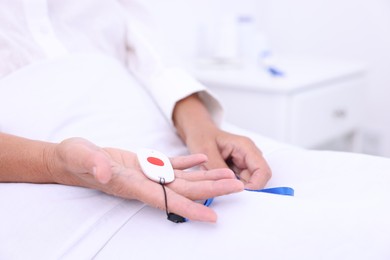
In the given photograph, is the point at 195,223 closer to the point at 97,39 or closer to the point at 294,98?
the point at 97,39

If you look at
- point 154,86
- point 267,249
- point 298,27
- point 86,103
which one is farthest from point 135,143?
point 298,27

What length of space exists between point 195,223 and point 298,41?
5.43 ft

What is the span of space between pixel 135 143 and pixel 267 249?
30 centimetres

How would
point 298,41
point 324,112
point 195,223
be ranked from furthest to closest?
point 298,41, point 324,112, point 195,223

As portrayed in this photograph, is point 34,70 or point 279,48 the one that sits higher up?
point 34,70

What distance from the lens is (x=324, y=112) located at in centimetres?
138

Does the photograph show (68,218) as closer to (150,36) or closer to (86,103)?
(86,103)

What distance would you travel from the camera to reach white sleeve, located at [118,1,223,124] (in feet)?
2.72

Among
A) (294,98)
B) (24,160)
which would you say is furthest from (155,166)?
(294,98)

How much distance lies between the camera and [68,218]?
499 mm

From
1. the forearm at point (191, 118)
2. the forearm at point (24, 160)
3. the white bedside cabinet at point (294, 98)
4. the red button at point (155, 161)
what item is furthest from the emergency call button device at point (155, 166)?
the white bedside cabinet at point (294, 98)

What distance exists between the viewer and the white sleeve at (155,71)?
83cm

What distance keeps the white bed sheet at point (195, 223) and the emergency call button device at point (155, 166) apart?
38 millimetres

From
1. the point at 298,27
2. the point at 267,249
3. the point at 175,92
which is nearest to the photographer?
the point at 267,249
